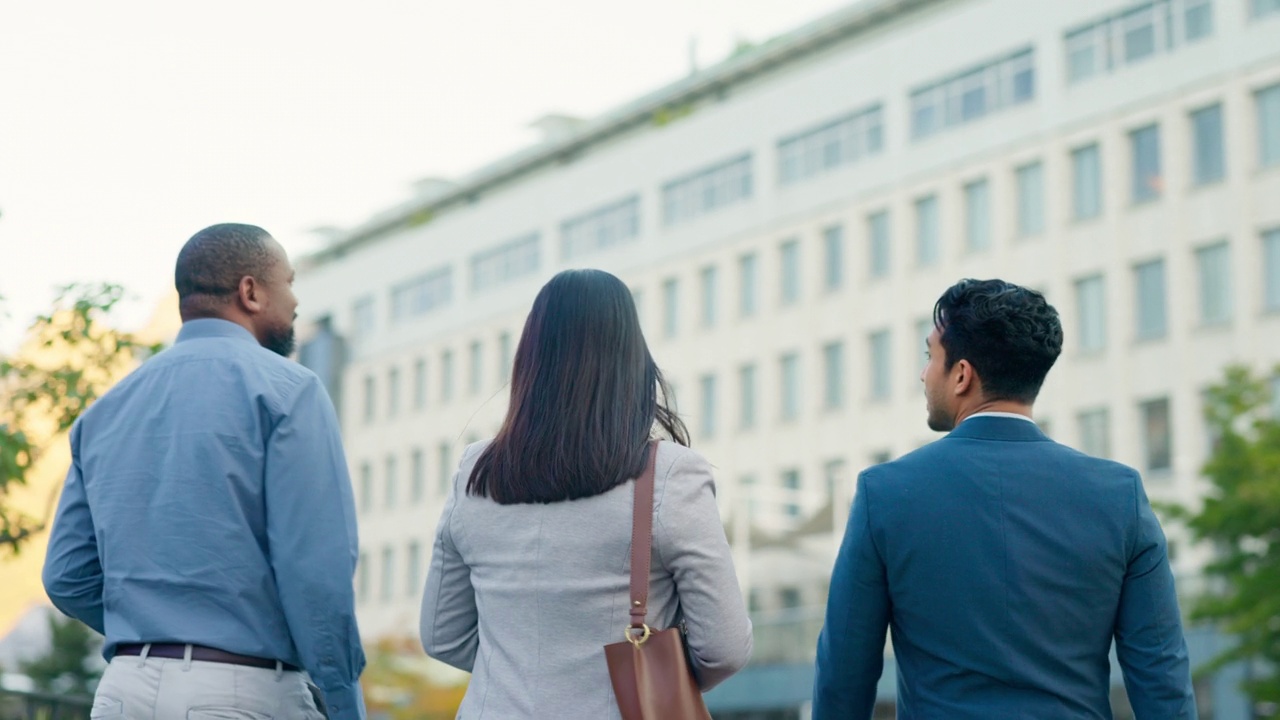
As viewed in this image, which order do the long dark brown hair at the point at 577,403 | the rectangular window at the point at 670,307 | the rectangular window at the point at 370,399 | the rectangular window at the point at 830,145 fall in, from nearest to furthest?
the long dark brown hair at the point at 577,403 < the rectangular window at the point at 830,145 < the rectangular window at the point at 670,307 < the rectangular window at the point at 370,399

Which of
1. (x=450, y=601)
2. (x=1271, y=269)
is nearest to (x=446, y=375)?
(x=1271, y=269)

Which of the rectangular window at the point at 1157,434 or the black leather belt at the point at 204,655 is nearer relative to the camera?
the black leather belt at the point at 204,655

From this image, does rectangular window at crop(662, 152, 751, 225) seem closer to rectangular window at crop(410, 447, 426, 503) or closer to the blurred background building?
the blurred background building

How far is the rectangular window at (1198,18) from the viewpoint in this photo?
44.5 meters

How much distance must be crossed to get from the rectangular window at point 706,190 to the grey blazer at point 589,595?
2126 inches

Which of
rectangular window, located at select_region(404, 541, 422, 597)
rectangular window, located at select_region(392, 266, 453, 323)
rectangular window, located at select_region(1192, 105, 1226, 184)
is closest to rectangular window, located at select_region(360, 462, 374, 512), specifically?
rectangular window, located at select_region(404, 541, 422, 597)

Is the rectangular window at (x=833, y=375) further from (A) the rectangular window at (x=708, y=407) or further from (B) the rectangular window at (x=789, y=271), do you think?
(A) the rectangular window at (x=708, y=407)

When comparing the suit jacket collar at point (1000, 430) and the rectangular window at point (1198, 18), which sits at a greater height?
the rectangular window at point (1198, 18)

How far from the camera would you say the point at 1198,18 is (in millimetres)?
44781

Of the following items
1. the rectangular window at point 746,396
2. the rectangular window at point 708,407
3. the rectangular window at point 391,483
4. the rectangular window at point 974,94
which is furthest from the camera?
the rectangular window at point 391,483

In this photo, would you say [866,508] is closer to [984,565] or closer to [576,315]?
[984,565]

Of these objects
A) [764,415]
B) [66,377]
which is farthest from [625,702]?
[764,415]

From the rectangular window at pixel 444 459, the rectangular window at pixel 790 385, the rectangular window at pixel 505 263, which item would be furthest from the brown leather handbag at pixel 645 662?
the rectangular window at pixel 444 459

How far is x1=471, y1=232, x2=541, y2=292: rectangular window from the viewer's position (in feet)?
223
